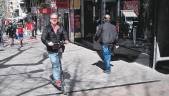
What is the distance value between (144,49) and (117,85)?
12.7 ft

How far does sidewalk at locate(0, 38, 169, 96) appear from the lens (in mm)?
10586

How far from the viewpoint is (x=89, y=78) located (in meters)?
12.5

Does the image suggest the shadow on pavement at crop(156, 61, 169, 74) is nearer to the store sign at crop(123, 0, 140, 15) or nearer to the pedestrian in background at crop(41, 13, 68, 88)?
the store sign at crop(123, 0, 140, 15)

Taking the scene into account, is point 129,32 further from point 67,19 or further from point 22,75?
point 67,19

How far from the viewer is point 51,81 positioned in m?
12.0

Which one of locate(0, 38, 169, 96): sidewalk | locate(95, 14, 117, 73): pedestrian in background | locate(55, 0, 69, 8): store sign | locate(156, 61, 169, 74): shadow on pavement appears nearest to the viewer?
locate(0, 38, 169, 96): sidewalk

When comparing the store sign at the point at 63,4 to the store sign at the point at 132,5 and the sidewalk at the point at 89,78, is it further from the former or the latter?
the store sign at the point at 132,5

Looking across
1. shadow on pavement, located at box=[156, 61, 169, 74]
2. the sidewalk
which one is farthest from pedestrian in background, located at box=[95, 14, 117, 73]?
shadow on pavement, located at box=[156, 61, 169, 74]

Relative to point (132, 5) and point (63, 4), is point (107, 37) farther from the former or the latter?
point (63, 4)

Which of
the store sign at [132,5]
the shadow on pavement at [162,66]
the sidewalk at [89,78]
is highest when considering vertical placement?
the store sign at [132,5]

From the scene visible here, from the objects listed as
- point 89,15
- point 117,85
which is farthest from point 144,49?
point 89,15

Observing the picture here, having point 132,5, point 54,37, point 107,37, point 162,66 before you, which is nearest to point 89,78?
point 107,37

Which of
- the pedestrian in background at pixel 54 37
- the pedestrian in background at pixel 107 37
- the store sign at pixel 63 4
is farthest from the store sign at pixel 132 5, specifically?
the store sign at pixel 63 4

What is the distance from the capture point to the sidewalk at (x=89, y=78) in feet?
34.7
